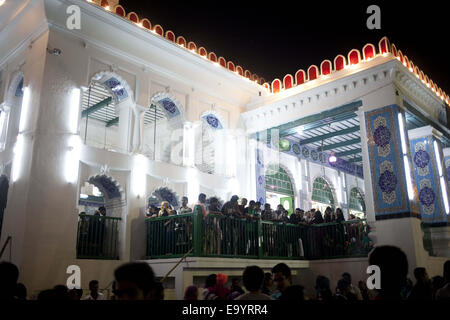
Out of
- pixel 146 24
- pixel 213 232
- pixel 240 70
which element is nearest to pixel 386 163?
pixel 213 232

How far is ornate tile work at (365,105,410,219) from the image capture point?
10.5 meters

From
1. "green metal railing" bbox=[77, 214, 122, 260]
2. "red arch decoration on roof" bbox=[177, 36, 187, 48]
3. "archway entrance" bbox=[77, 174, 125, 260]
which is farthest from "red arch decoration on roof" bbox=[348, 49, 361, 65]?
"green metal railing" bbox=[77, 214, 122, 260]

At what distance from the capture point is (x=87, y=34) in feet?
36.0

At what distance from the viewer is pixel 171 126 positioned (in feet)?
43.2

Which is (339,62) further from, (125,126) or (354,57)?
(125,126)

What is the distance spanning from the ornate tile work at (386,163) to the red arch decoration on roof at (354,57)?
1.95m

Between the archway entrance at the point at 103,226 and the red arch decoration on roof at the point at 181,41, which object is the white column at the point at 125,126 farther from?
the red arch decoration on roof at the point at 181,41

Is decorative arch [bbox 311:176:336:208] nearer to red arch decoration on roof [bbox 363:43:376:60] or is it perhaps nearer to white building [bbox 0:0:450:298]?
white building [bbox 0:0:450:298]

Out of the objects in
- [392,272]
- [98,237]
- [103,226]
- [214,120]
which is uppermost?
[214,120]

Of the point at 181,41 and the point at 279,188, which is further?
the point at 279,188

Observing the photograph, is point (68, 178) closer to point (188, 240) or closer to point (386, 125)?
point (188, 240)

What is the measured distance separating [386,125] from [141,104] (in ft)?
22.9

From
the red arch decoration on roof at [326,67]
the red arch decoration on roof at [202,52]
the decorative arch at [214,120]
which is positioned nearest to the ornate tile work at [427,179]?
the red arch decoration on roof at [326,67]

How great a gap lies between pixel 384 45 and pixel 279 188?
22.6 ft
